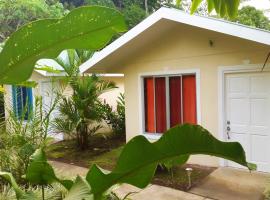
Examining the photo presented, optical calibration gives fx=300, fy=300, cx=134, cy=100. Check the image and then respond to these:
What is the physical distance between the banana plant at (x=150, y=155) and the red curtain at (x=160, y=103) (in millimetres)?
7398

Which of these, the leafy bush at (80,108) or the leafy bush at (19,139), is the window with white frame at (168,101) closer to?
the leafy bush at (80,108)

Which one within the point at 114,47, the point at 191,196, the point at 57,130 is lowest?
the point at 191,196

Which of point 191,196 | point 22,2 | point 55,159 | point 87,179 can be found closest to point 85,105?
point 55,159

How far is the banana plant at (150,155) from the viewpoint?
752 millimetres

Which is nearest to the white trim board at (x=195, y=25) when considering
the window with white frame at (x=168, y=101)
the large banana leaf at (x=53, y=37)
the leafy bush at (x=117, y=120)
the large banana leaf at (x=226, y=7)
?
the window with white frame at (x=168, y=101)

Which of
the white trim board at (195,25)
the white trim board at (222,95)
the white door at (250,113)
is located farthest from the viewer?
the white trim board at (222,95)

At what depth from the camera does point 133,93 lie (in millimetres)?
8781

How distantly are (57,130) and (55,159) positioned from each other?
0.95 metres

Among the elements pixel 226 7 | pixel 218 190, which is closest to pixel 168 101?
pixel 218 190

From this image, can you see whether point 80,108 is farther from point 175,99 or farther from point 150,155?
point 150,155

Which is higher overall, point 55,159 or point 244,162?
point 244,162

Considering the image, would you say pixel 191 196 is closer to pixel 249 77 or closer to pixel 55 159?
pixel 249 77

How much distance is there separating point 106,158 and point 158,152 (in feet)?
25.6

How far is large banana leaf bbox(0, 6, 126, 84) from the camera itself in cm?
80
